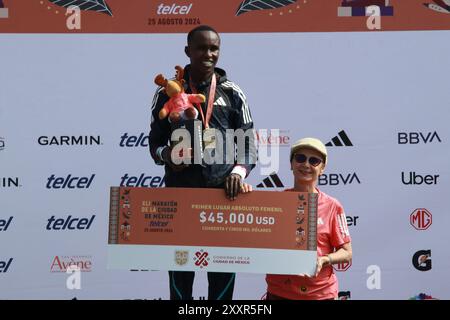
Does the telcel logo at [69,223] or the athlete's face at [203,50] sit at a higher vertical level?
the athlete's face at [203,50]

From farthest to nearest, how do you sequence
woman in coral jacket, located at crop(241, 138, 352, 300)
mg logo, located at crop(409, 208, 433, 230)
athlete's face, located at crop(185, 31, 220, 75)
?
1. mg logo, located at crop(409, 208, 433, 230)
2. athlete's face, located at crop(185, 31, 220, 75)
3. woman in coral jacket, located at crop(241, 138, 352, 300)

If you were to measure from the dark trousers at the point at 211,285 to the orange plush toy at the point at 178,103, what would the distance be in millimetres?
641

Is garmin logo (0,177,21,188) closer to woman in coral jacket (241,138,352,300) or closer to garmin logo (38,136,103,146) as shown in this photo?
garmin logo (38,136,103,146)

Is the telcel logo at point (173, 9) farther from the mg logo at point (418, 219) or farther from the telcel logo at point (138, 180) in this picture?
the mg logo at point (418, 219)

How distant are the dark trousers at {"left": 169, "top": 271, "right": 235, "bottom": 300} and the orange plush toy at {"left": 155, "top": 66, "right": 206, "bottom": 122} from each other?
0.64 m

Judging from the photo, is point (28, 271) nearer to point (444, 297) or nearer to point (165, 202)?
point (165, 202)

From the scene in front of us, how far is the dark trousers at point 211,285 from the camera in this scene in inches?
119

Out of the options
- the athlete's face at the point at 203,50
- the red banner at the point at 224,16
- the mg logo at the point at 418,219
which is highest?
the red banner at the point at 224,16

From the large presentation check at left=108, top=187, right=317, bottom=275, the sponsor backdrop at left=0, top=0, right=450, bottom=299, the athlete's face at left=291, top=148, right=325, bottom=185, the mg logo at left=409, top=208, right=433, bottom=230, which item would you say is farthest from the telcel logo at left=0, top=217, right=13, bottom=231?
the mg logo at left=409, top=208, right=433, bottom=230

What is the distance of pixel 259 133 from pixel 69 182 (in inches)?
47.6

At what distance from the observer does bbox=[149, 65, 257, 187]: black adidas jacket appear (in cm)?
296

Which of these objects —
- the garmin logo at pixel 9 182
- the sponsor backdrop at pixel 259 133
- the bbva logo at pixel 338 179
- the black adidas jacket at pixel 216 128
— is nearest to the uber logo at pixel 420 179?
the sponsor backdrop at pixel 259 133

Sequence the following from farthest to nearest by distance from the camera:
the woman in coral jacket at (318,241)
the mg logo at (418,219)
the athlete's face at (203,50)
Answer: the mg logo at (418,219), the athlete's face at (203,50), the woman in coral jacket at (318,241)
